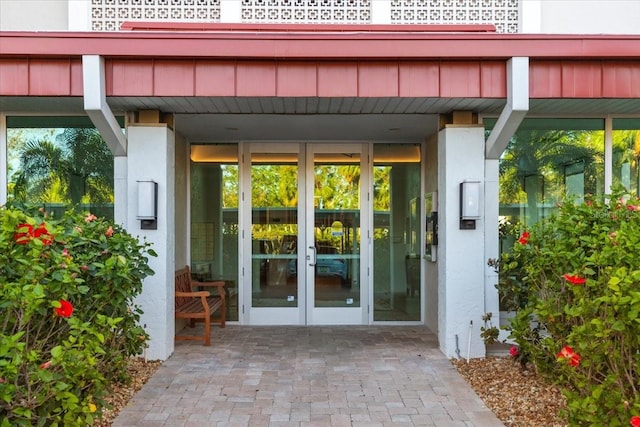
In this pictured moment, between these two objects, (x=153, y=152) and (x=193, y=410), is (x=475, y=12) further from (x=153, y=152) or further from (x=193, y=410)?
(x=193, y=410)

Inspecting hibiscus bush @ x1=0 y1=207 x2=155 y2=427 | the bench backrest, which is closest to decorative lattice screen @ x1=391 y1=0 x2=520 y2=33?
the bench backrest

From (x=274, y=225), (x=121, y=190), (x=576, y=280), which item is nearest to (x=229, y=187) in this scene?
(x=274, y=225)

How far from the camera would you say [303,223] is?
6777mm

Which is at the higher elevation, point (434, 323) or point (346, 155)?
point (346, 155)

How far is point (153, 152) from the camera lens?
4.93m

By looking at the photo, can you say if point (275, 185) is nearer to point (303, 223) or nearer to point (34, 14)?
point (303, 223)

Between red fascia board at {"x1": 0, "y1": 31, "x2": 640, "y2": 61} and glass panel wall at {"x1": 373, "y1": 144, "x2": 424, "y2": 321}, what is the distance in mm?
2635

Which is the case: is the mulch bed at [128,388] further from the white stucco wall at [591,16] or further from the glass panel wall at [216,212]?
the white stucco wall at [591,16]

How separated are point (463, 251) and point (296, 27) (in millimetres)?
2840

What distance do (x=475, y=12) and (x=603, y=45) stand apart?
147 centimetres

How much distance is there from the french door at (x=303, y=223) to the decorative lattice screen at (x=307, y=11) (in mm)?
1874

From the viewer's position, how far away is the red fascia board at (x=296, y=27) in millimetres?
4922

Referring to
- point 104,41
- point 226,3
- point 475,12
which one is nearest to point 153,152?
point 104,41

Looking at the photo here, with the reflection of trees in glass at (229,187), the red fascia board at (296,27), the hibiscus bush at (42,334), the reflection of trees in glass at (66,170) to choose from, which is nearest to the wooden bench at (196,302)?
the reflection of trees in glass at (229,187)
